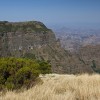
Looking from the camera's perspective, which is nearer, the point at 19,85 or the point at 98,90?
the point at 98,90

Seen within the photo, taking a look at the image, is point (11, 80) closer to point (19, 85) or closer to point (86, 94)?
point (19, 85)

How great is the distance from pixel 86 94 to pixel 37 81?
344cm

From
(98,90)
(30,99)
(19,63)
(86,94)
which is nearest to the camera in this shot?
(30,99)

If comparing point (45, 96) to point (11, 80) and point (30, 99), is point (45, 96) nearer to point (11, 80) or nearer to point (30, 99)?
point (30, 99)

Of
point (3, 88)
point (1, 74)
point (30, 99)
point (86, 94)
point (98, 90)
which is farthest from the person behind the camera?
point (1, 74)

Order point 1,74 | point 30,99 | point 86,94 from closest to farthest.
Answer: point 30,99 < point 86,94 < point 1,74

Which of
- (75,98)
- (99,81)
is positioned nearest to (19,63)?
(99,81)

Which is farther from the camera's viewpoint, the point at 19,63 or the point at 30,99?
the point at 19,63

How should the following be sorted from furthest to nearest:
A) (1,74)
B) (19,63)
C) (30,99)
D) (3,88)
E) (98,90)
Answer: (19,63)
(1,74)
(3,88)
(98,90)
(30,99)

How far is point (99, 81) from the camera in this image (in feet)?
37.0

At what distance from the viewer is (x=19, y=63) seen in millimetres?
11359

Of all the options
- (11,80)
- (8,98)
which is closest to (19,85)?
(11,80)

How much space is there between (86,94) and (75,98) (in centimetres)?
38

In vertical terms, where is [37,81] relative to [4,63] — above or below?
below
